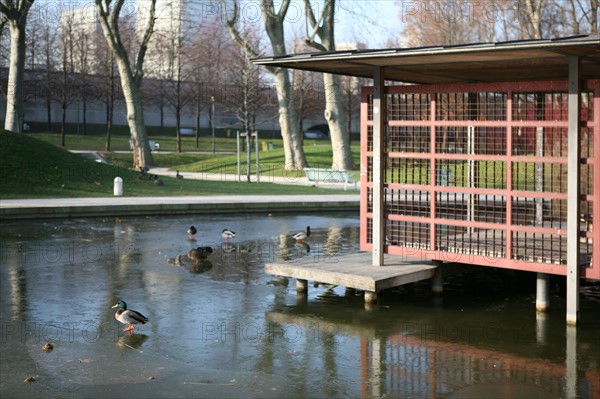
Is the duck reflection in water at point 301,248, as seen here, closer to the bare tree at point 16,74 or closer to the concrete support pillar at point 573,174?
the concrete support pillar at point 573,174

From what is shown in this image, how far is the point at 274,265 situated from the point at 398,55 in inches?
159

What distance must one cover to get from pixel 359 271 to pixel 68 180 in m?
21.1

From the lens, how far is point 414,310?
1334cm

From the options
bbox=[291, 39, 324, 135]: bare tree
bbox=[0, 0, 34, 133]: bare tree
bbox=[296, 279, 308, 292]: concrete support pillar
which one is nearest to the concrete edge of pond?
bbox=[296, 279, 308, 292]: concrete support pillar

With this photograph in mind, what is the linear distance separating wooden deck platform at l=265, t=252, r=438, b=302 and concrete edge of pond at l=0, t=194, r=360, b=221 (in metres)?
12.5

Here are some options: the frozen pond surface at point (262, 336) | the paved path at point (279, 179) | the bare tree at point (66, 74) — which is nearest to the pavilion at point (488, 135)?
the frozen pond surface at point (262, 336)

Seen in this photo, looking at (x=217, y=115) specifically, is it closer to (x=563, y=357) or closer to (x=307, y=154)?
(x=307, y=154)

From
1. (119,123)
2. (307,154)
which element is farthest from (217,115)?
(307,154)

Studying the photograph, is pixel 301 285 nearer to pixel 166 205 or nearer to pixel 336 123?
pixel 166 205

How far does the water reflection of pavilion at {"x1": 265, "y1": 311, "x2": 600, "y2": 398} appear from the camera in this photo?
9.24 meters

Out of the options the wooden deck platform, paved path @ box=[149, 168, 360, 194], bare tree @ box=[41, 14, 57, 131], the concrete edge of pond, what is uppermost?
bare tree @ box=[41, 14, 57, 131]

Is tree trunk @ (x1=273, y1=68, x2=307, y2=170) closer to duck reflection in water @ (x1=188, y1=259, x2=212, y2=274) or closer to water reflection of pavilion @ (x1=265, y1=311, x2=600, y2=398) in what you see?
duck reflection in water @ (x1=188, y1=259, x2=212, y2=274)

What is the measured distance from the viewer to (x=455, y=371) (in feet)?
32.8

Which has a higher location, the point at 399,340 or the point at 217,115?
the point at 217,115
